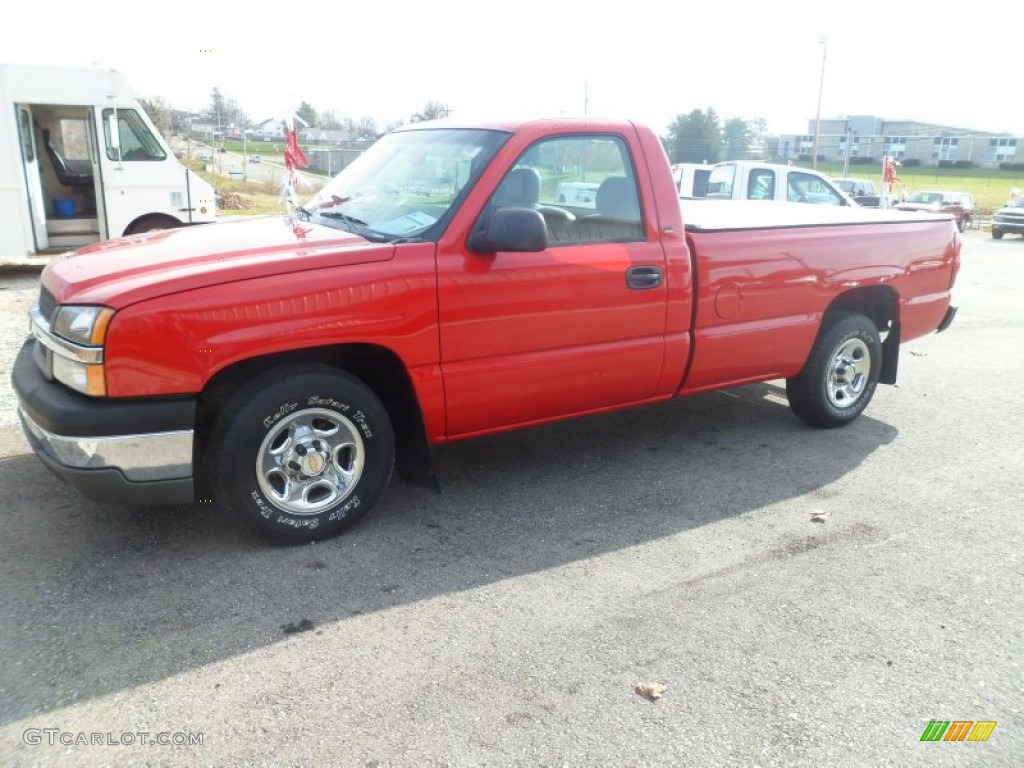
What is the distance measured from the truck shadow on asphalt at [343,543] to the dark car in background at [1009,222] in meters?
25.1

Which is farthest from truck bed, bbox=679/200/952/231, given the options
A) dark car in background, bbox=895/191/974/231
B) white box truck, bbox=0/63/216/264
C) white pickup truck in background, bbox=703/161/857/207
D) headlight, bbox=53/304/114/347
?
dark car in background, bbox=895/191/974/231

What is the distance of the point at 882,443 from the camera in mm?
5711

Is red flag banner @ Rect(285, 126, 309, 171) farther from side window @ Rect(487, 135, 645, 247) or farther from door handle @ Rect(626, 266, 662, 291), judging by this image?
door handle @ Rect(626, 266, 662, 291)

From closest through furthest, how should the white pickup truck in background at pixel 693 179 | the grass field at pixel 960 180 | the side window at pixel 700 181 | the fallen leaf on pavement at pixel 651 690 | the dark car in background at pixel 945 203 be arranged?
the fallen leaf on pavement at pixel 651 690, the side window at pixel 700 181, the white pickup truck in background at pixel 693 179, the dark car in background at pixel 945 203, the grass field at pixel 960 180

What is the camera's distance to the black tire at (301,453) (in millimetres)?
3684

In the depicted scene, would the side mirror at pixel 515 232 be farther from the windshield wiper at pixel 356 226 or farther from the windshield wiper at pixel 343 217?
the windshield wiper at pixel 343 217

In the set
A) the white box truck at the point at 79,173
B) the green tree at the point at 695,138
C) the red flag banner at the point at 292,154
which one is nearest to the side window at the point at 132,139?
the white box truck at the point at 79,173

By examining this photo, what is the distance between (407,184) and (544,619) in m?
2.39

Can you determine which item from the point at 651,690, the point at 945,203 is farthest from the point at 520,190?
the point at 945,203

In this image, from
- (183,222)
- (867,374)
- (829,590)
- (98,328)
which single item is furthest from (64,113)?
(829,590)

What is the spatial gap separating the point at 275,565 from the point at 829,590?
8.13ft

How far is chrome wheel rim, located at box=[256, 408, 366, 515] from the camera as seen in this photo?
3801mm

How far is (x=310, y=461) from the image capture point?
388 centimetres

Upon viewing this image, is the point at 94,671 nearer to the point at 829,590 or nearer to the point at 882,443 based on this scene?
the point at 829,590
